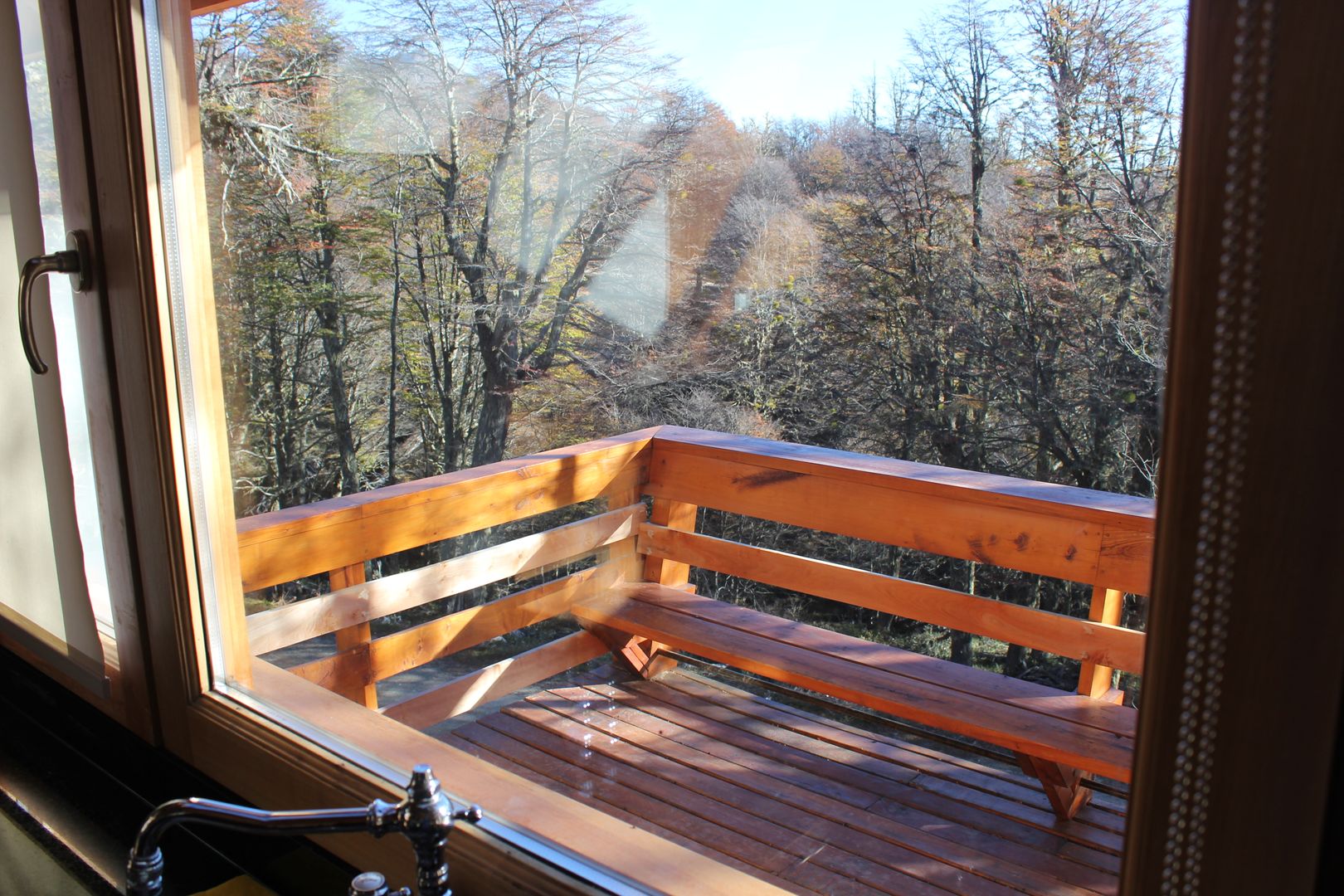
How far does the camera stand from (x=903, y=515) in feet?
5.39

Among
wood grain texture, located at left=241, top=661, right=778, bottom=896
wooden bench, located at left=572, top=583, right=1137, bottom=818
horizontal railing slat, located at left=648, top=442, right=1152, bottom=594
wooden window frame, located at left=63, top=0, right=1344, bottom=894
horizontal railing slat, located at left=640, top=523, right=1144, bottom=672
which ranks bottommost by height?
wooden bench, located at left=572, top=583, right=1137, bottom=818

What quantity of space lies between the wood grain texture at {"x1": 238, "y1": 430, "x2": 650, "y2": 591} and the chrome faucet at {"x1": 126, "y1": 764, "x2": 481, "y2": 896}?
31.9 inches

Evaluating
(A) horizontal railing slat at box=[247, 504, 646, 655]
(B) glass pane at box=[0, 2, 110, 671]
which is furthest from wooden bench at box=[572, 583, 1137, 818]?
(B) glass pane at box=[0, 2, 110, 671]

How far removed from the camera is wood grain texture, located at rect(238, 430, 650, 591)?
144 cm

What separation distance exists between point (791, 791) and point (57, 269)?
1.27 metres

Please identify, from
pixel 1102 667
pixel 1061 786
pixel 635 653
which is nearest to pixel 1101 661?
pixel 1102 667

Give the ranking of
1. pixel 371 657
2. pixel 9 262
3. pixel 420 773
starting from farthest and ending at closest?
pixel 371 657, pixel 9 262, pixel 420 773

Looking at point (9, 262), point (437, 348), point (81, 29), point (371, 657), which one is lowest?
point (371, 657)

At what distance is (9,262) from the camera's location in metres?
0.80

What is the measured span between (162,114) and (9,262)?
28 cm

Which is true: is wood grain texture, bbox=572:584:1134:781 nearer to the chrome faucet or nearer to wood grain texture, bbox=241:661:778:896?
wood grain texture, bbox=241:661:778:896

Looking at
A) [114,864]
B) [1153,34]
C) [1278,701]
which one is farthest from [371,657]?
[1278,701]

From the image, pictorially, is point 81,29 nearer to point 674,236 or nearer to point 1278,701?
point 1278,701

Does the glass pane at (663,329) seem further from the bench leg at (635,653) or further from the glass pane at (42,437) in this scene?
the glass pane at (42,437)
